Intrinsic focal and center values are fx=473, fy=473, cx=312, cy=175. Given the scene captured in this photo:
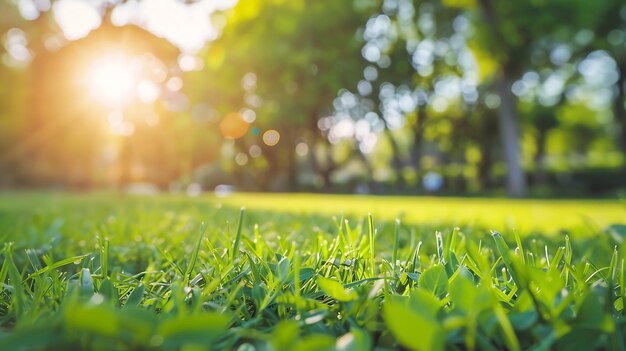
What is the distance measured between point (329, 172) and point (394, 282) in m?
28.1

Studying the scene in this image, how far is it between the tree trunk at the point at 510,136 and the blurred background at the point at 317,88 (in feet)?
0.18

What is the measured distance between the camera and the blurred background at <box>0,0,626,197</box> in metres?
16.8

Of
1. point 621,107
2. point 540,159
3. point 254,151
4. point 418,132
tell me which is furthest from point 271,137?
point 621,107

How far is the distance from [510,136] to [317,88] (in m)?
9.87

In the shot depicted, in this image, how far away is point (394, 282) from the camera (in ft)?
2.88

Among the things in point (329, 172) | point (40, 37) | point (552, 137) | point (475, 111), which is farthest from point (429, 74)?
point (40, 37)

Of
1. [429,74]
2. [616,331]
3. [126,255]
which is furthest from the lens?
[429,74]

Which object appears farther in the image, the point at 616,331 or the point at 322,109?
the point at 322,109

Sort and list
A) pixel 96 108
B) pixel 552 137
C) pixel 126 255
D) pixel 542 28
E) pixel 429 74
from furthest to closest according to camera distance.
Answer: pixel 552 137 < pixel 429 74 < pixel 96 108 < pixel 542 28 < pixel 126 255

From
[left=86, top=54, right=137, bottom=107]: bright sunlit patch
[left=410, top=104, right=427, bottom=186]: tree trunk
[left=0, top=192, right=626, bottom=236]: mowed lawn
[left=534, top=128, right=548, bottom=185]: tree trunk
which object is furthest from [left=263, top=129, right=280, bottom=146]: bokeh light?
[left=0, top=192, right=626, bottom=236]: mowed lawn

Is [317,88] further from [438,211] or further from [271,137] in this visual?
[438,211]

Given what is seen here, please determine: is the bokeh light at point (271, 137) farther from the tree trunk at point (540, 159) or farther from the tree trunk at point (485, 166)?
the tree trunk at point (540, 159)

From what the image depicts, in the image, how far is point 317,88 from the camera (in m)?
24.1

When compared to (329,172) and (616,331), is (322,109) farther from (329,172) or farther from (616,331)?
(616,331)
